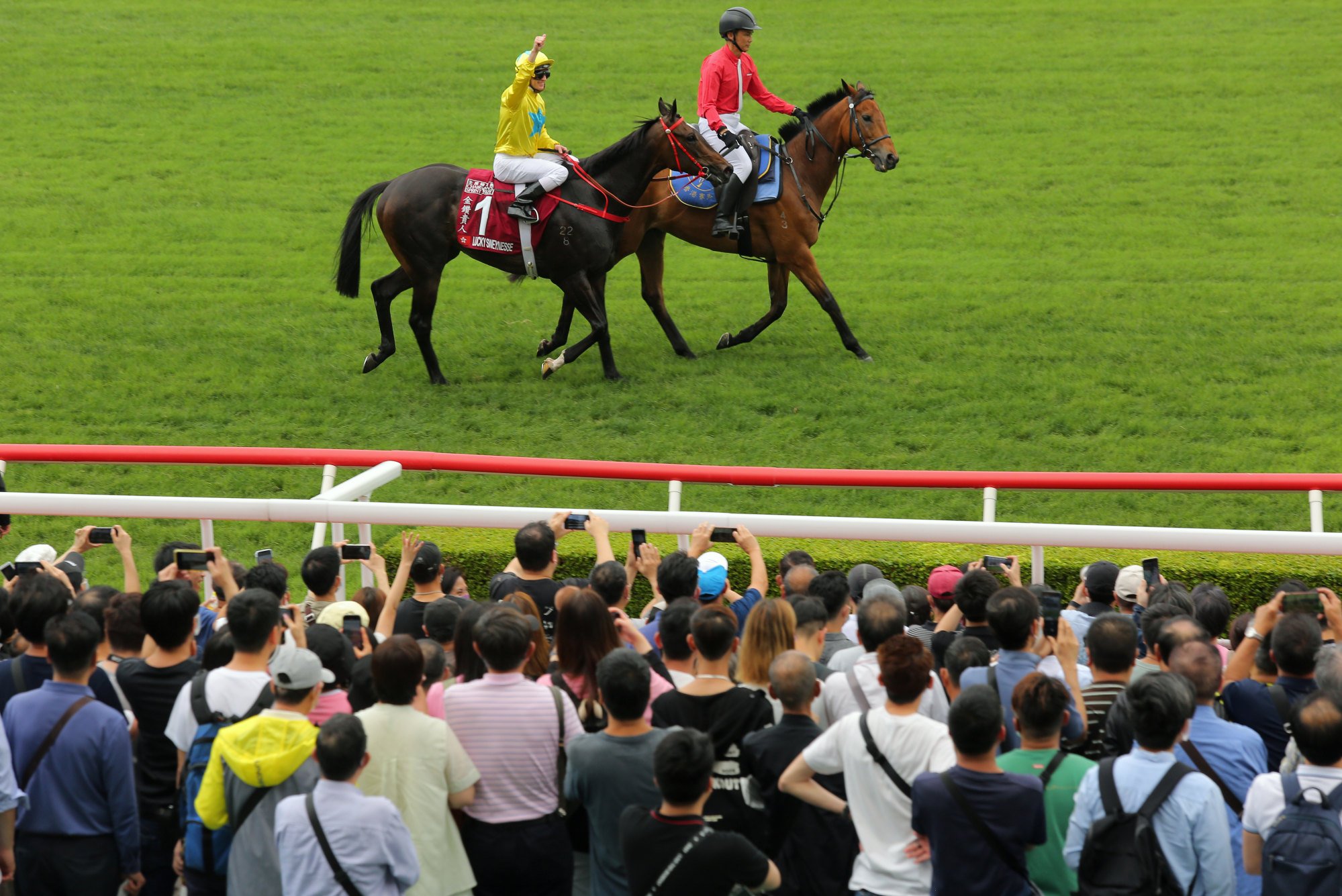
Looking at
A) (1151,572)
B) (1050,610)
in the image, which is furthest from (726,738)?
(1151,572)

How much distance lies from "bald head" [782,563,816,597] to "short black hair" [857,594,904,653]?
936 mm

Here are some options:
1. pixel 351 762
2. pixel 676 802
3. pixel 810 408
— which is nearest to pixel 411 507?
pixel 351 762

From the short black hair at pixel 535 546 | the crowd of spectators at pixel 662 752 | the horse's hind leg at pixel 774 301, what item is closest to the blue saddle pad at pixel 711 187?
the horse's hind leg at pixel 774 301

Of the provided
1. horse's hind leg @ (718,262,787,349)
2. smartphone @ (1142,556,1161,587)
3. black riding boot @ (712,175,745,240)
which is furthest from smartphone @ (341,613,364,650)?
horse's hind leg @ (718,262,787,349)

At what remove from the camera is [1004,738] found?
153 inches

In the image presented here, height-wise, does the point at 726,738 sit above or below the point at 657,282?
below

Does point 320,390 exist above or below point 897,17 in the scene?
below

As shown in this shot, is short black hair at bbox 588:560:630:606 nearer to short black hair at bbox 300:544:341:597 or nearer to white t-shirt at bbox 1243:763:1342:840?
short black hair at bbox 300:544:341:597

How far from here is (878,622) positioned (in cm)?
405

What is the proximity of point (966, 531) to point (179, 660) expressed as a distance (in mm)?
2631

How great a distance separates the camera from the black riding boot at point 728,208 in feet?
36.2

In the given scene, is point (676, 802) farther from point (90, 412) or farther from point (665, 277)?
point (665, 277)

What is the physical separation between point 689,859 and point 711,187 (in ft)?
27.7

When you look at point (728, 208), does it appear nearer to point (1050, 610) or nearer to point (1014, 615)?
point (1050, 610)
